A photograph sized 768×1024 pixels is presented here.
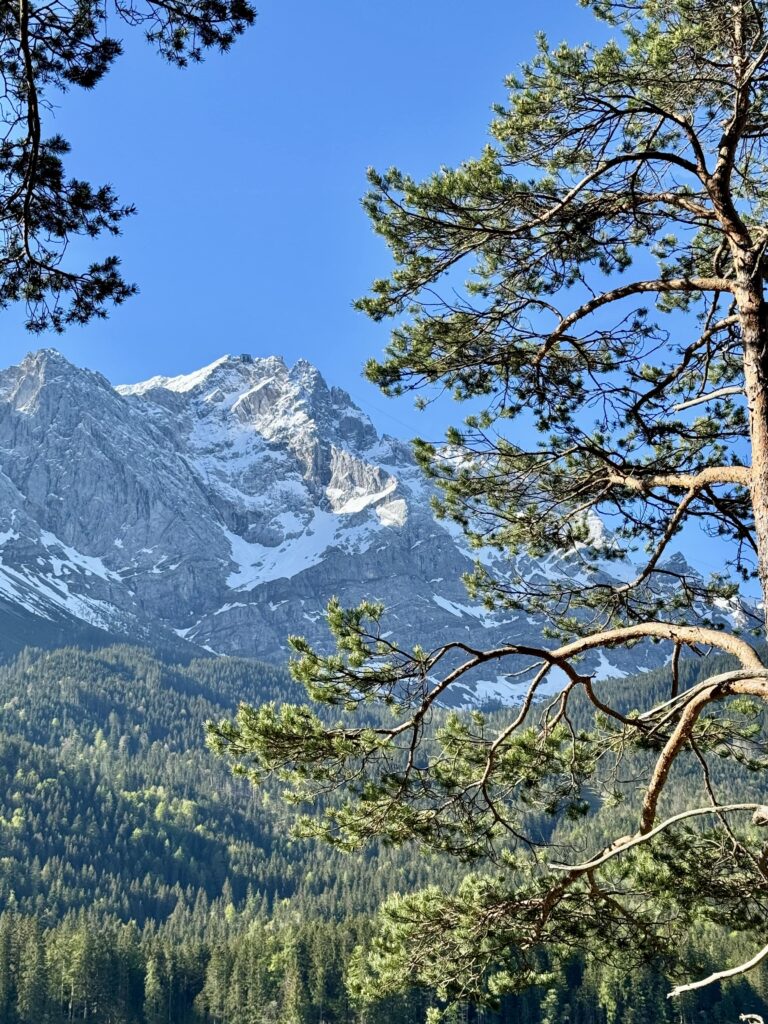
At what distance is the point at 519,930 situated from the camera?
696 centimetres

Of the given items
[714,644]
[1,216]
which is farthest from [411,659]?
[1,216]

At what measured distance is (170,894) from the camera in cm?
12838

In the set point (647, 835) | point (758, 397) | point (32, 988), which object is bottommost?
point (32, 988)

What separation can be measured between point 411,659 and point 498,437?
2.24 meters

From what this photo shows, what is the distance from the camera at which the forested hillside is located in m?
58.5

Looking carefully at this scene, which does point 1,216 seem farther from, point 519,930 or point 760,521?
point 519,930

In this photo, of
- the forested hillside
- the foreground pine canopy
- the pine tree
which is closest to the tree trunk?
the foreground pine canopy

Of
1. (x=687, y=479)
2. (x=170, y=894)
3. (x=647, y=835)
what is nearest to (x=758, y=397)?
(x=687, y=479)

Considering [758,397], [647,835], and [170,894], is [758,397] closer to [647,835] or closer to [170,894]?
Result: [647,835]

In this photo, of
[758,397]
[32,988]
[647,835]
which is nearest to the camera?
[647,835]

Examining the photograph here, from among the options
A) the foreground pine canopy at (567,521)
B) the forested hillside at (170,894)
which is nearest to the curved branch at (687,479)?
the foreground pine canopy at (567,521)

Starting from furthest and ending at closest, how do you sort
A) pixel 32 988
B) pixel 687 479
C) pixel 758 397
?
pixel 32 988 < pixel 687 479 < pixel 758 397

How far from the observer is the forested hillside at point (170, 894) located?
58.5 metres

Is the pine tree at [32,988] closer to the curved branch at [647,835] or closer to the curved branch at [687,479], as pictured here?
the curved branch at [687,479]
